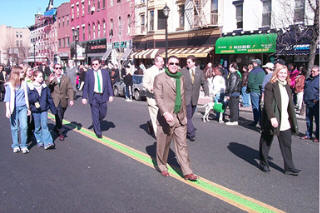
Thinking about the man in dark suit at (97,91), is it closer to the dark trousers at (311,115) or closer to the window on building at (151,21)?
the dark trousers at (311,115)

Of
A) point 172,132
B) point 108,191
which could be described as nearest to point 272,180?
Answer: point 172,132

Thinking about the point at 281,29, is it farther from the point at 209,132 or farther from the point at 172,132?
the point at 172,132

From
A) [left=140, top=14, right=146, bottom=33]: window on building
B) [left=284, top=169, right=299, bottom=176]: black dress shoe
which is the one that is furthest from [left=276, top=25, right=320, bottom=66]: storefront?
[left=140, top=14, right=146, bottom=33]: window on building

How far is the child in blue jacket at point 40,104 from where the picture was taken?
21.1 feet

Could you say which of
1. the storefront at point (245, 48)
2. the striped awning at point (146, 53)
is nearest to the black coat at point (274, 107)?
the storefront at point (245, 48)

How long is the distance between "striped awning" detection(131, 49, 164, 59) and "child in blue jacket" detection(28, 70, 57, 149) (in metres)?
22.5

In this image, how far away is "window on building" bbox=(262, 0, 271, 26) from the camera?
796 inches

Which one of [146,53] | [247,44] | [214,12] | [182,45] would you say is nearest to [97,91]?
[247,44]

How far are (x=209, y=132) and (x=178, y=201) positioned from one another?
4.70 meters

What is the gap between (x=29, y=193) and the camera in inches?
173

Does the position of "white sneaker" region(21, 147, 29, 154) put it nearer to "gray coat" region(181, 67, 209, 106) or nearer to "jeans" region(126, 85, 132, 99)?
"gray coat" region(181, 67, 209, 106)

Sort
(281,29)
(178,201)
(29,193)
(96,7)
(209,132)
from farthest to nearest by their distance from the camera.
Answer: (96,7)
(281,29)
(209,132)
(29,193)
(178,201)

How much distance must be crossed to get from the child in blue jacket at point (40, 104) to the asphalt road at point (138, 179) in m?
0.31

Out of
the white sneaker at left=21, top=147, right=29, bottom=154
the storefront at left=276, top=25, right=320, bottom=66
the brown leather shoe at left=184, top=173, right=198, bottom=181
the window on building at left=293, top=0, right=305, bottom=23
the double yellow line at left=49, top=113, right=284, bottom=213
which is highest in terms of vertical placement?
the window on building at left=293, top=0, right=305, bottom=23
